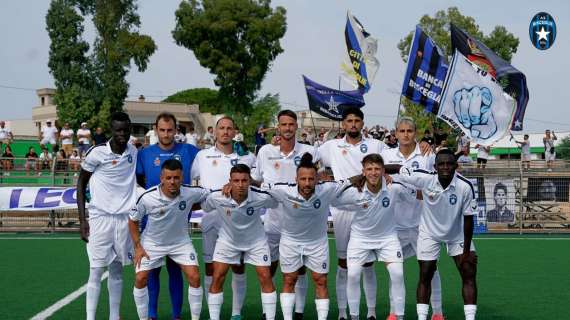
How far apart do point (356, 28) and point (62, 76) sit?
29.1 metres

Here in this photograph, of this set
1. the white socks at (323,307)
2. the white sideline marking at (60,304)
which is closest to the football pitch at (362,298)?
the white sideline marking at (60,304)

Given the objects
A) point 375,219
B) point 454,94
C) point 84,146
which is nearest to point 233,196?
point 375,219

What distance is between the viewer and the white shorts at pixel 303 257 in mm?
7051

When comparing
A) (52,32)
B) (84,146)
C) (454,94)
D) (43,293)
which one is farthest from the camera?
(52,32)

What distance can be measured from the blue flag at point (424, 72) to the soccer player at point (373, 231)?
7.24 metres

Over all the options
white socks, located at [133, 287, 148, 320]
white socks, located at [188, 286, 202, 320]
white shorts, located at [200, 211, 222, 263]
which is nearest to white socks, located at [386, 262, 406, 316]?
white shorts, located at [200, 211, 222, 263]

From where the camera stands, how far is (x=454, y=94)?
12.4 metres

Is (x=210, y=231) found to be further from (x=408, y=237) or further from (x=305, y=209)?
(x=408, y=237)

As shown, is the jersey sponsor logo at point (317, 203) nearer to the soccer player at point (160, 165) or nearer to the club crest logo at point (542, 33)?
the soccer player at point (160, 165)

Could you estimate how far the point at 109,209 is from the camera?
6.84 meters

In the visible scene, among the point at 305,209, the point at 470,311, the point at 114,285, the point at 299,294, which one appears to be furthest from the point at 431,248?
the point at 114,285

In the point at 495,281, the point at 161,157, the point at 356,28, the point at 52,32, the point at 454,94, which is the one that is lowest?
the point at 495,281

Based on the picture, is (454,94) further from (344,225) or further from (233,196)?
(233,196)

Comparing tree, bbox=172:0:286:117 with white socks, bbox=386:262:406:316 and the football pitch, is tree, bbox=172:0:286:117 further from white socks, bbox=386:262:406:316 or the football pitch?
white socks, bbox=386:262:406:316
